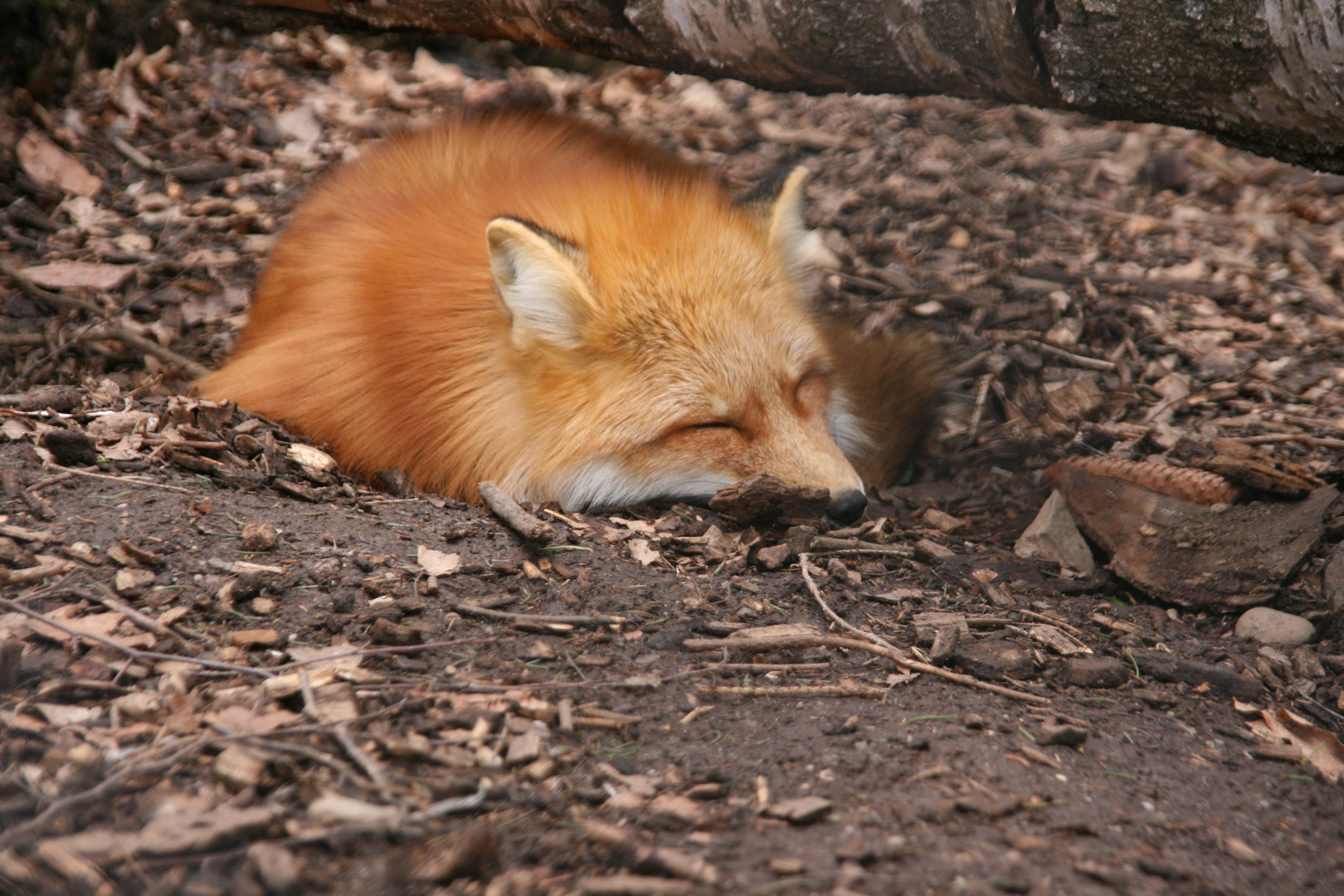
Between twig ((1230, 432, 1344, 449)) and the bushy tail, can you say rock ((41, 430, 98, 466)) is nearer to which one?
the bushy tail

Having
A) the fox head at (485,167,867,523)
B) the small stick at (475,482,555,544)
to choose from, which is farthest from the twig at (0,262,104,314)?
the small stick at (475,482,555,544)

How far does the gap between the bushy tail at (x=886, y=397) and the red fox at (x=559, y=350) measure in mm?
281

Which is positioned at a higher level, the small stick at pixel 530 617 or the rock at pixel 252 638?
the rock at pixel 252 638

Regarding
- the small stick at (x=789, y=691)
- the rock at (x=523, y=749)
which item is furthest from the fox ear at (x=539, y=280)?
the rock at (x=523, y=749)

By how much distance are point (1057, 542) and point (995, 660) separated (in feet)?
3.13

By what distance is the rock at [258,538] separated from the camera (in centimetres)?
239

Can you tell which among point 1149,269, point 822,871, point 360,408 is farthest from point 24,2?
point 1149,269

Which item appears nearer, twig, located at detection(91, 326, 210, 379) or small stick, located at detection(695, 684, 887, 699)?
small stick, located at detection(695, 684, 887, 699)

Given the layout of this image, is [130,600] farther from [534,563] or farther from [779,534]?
[779,534]

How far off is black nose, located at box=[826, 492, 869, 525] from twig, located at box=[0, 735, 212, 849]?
7.02 ft

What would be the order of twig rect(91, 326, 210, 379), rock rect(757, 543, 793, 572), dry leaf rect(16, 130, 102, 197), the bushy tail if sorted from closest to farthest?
1. rock rect(757, 543, 793, 572)
2. the bushy tail
3. twig rect(91, 326, 210, 379)
4. dry leaf rect(16, 130, 102, 197)

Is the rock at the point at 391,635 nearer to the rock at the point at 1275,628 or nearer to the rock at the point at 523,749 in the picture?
the rock at the point at 523,749

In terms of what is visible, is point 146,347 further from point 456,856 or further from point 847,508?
point 456,856

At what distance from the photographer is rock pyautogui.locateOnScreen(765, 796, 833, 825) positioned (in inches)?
64.7
